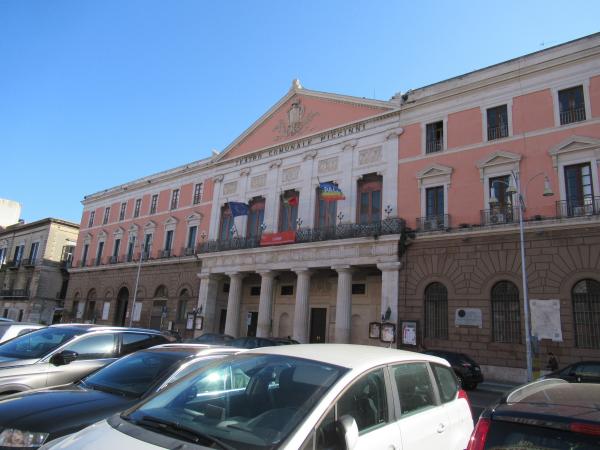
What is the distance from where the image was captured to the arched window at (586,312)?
17828mm

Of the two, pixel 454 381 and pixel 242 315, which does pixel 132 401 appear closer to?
pixel 454 381

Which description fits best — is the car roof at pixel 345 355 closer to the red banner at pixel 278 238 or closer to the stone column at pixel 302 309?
the stone column at pixel 302 309

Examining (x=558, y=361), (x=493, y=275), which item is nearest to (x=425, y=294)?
(x=493, y=275)

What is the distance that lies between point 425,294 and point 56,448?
69.8ft

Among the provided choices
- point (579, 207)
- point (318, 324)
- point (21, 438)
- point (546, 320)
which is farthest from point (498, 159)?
point (21, 438)

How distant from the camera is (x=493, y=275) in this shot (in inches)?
815

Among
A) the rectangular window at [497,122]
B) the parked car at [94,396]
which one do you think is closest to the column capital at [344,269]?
the rectangular window at [497,122]

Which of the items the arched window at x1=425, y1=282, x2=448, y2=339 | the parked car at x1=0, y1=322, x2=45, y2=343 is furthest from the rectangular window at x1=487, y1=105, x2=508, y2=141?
the parked car at x1=0, y1=322, x2=45, y2=343

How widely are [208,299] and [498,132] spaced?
21925 mm

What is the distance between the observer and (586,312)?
1816cm

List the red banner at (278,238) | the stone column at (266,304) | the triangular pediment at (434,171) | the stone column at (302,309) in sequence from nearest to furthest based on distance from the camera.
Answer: the triangular pediment at (434,171), the stone column at (302,309), the red banner at (278,238), the stone column at (266,304)

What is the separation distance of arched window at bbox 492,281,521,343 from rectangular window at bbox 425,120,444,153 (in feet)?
26.8

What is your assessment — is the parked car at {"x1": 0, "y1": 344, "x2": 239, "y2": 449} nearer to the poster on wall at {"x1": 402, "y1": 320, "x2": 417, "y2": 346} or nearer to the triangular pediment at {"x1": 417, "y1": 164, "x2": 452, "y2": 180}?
the poster on wall at {"x1": 402, "y1": 320, "x2": 417, "y2": 346}

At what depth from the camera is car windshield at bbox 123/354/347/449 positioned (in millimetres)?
3010
